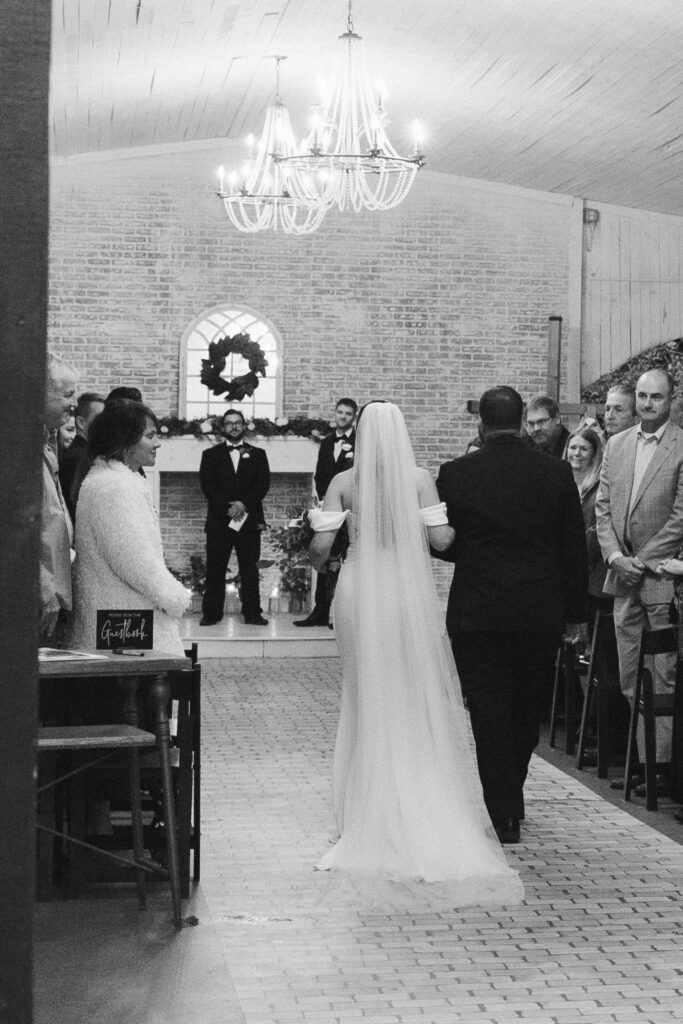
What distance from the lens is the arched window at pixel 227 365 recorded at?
14297 mm

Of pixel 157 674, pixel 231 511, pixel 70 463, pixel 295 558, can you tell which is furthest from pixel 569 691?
pixel 295 558

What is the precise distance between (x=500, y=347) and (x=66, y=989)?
11.4 metres

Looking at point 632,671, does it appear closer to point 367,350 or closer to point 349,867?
point 349,867

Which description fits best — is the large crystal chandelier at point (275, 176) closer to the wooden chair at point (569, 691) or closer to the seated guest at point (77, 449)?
the seated guest at point (77, 449)

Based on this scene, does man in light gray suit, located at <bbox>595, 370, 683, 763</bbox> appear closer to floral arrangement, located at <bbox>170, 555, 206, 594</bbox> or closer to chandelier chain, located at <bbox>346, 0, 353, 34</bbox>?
chandelier chain, located at <bbox>346, 0, 353, 34</bbox>

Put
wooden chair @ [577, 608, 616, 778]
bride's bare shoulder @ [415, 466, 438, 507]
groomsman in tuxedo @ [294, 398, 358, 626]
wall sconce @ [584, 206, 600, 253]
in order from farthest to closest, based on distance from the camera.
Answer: wall sconce @ [584, 206, 600, 253] < groomsman in tuxedo @ [294, 398, 358, 626] < wooden chair @ [577, 608, 616, 778] < bride's bare shoulder @ [415, 466, 438, 507]

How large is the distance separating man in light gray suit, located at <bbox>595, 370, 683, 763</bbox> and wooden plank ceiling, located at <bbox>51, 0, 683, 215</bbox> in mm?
2858

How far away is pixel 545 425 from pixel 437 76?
3.58 metres

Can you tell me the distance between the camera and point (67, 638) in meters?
5.32

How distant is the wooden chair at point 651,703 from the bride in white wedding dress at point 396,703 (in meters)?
1.02

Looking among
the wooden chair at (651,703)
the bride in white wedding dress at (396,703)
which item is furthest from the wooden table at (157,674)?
the wooden chair at (651,703)

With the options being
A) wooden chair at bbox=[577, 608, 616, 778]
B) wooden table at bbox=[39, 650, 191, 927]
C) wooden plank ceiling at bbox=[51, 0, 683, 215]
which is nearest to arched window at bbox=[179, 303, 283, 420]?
wooden plank ceiling at bbox=[51, 0, 683, 215]

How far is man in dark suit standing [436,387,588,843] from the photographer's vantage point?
5422 mm

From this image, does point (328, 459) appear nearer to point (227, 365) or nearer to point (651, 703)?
point (227, 365)
